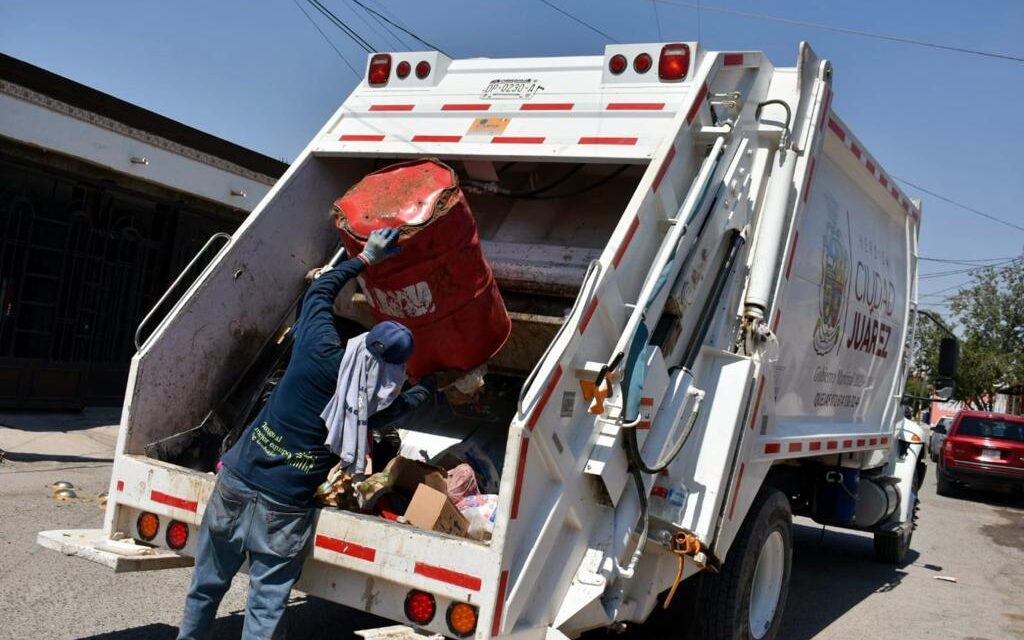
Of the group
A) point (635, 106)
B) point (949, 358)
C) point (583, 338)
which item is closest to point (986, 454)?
point (949, 358)

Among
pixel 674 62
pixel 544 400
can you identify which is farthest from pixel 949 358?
pixel 544 400

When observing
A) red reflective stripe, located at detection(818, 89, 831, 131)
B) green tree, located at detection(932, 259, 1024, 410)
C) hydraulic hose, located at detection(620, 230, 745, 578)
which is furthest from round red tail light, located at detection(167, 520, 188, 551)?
green tree, located at detection(932, 259, 1024, 410)

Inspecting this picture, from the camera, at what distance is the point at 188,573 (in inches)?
219

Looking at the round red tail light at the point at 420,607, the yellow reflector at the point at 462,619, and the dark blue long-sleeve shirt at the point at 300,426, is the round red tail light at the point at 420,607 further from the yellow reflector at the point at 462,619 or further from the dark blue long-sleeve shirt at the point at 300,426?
the dark blue long-sleeve shirt at the point at 300,426

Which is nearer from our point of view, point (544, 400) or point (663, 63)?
point (544, 400)

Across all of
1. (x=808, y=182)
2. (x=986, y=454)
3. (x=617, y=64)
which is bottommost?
(x=986, y=454)

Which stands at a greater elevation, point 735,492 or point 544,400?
point 544,400

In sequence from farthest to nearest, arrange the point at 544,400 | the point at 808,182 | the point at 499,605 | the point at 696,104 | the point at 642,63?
the point at 808,182 → the point at 642,63 → the point at 696,104 → the point at 544,400 → the point at 499,605

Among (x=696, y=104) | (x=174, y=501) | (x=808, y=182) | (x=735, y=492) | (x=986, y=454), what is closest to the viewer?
(x=174, y=501)

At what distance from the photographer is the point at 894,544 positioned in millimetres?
8586

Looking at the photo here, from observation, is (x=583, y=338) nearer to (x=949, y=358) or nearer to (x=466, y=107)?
(x=466, y=107)

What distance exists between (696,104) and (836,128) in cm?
171

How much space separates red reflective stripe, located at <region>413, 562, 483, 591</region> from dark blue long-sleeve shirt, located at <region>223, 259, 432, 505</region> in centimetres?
55

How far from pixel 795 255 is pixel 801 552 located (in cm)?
508
